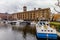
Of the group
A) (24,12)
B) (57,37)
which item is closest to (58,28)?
(57,37)

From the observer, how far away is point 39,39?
23.9 ft

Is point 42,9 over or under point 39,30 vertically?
over

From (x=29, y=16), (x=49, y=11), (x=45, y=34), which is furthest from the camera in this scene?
(x=29, y=16)

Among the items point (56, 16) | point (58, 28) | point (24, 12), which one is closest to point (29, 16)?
point (24, 12)

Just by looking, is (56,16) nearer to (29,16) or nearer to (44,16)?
(44,16)

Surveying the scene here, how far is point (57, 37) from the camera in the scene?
7.45m

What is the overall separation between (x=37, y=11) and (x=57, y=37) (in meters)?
6.45

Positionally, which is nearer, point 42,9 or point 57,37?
point 57,37

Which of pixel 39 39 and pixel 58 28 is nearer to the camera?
pixel 39 39

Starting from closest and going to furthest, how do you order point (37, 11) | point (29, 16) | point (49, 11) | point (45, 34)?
point (45, 34) < point (49, 11) < point (37, 11) < point (29, 16)

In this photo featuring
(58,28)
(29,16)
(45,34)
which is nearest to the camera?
(45,34)

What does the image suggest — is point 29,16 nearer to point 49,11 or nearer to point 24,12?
point 24,12

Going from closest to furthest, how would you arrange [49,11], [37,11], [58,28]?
[58,28] < [49,11] < [37,11]

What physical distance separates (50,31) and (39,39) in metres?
0.58
